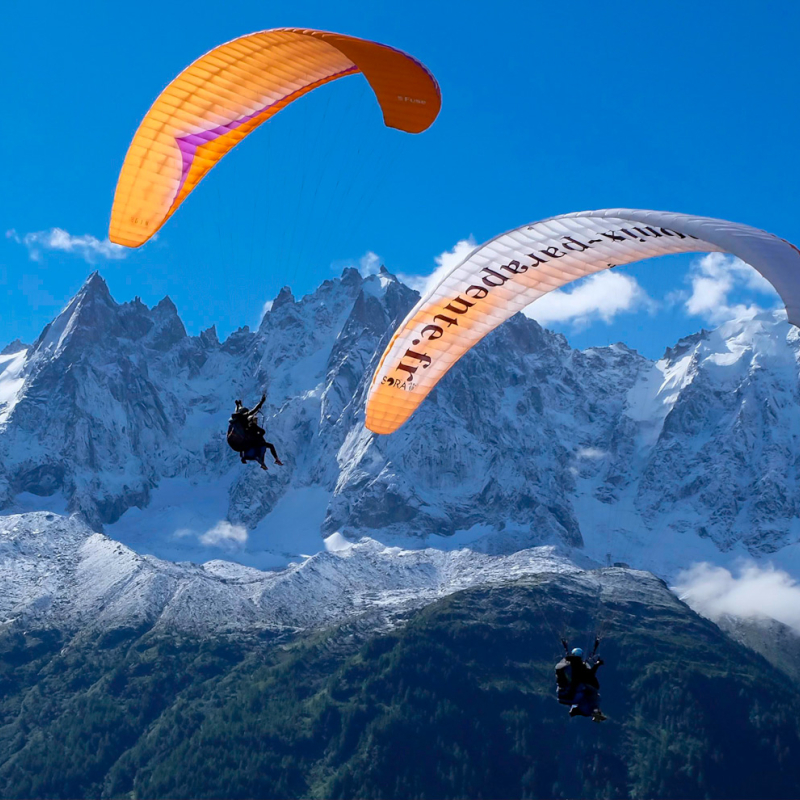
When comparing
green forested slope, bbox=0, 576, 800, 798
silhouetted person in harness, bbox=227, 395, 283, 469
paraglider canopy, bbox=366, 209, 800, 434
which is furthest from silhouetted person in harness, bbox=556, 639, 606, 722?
green forested slope, bbox=0, 576, 800, 798

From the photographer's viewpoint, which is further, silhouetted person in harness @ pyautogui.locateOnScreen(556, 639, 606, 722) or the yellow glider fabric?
the yellow glider fabric

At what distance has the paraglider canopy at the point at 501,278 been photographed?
3400cm

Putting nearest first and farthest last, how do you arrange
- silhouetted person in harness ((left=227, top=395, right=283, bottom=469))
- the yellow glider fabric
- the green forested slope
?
silhouetted person in harness ((left=227, top=395, right=283, bottom=469))
the yellow glider fabric
the green forested slope

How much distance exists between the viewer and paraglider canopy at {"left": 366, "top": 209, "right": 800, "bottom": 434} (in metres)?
34.0

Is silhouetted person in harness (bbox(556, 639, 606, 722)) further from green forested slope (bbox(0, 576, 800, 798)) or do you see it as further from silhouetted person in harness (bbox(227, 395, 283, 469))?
green forested slope (bbox(0, 576, 800, 798))

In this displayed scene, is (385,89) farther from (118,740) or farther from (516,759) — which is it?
(118,740)

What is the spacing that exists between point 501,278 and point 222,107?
1010cm

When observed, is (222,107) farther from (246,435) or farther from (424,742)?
(424,742)

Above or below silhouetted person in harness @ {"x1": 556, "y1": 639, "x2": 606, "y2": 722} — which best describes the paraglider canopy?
above

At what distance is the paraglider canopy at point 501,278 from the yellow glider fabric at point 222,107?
16.6 feet

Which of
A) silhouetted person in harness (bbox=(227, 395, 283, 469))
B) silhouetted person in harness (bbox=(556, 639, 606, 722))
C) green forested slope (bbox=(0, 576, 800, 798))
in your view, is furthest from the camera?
green forested slope (bbox=(0, 576, 800, 798))

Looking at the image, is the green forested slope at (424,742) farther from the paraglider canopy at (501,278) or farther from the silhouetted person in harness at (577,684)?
the silhouetted person in harness at (577,684)

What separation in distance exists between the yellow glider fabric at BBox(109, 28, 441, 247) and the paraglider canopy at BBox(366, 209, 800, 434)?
5062mm

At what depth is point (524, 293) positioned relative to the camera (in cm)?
3809
